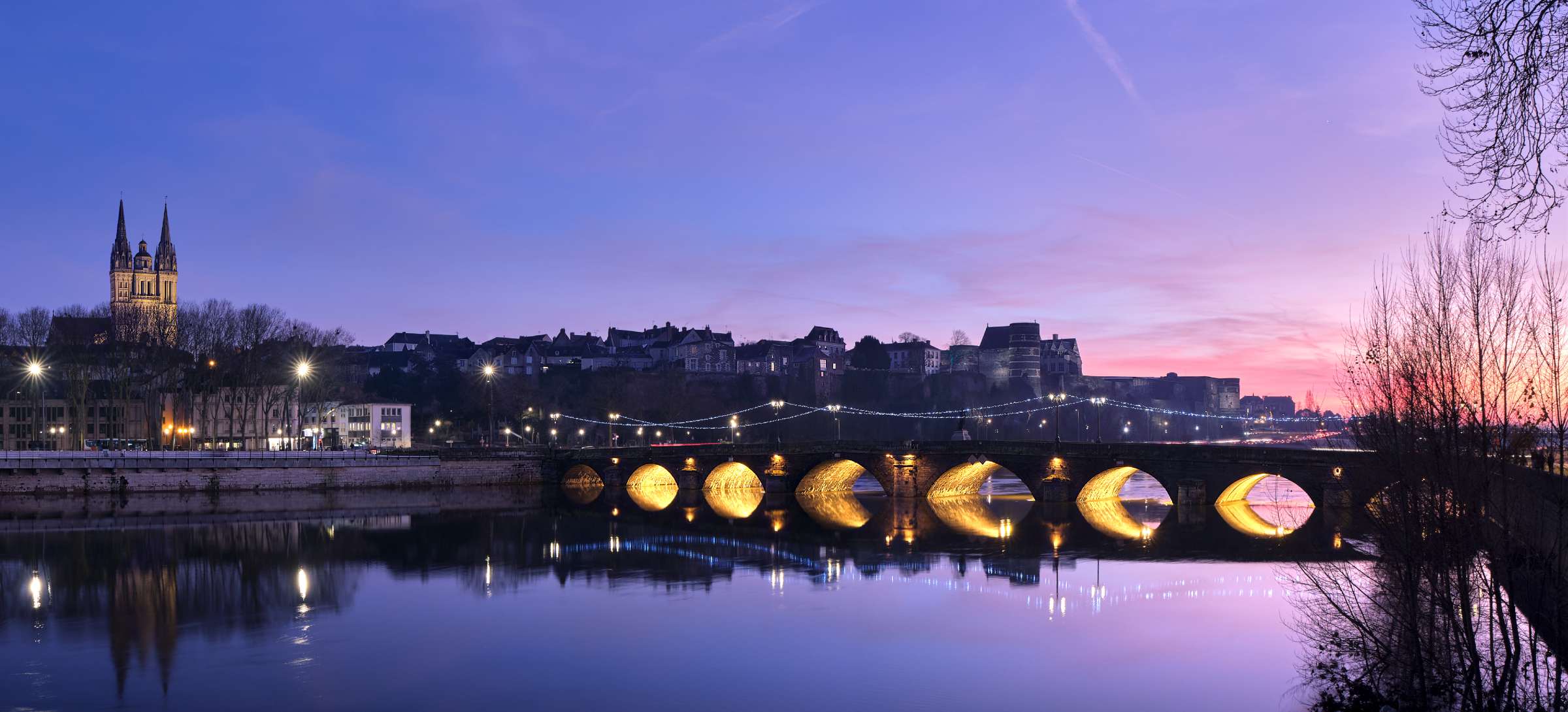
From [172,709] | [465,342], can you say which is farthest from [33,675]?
[465,342]

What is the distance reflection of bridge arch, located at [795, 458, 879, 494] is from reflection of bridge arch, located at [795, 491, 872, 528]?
47cm

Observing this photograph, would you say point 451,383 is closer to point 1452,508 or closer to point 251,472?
point 251,472

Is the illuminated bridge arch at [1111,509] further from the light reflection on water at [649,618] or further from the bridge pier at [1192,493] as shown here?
the bridge pier at [1192,493]

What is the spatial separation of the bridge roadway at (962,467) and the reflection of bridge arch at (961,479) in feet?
0.31

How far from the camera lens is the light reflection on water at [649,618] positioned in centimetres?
2503

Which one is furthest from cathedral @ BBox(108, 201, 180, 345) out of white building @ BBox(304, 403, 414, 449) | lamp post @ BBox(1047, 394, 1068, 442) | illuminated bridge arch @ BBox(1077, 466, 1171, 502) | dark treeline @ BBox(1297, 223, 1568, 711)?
dark treeline @ BBox(1297, 223, 1568, 711)

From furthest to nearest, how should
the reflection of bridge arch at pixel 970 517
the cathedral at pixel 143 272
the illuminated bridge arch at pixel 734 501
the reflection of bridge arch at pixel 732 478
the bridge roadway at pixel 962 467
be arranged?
the cathedral at pixel 143 272 → the reflection of bridge arch at pixel 732 478 → the illuminated bridge arch at pixel 734 501 → the bridge roadway at pixel 962 467 → the reflection of bridge arch at pixel 970 517

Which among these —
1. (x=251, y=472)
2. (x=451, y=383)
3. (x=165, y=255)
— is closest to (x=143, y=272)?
(x=165, y=255)

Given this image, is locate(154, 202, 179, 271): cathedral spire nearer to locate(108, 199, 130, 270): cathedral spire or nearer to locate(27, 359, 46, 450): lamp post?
locate(108, 199, 130, 270): cathedral spire

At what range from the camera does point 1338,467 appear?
176 feet

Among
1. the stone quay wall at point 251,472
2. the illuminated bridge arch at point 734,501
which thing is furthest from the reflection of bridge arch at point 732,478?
the stone quay wall at point 251,472

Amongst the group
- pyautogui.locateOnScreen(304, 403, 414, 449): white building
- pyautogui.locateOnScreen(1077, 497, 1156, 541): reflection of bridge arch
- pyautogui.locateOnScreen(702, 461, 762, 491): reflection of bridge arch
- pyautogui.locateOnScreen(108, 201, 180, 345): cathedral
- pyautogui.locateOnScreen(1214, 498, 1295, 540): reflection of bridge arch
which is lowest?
pyautogui.locateOnScreen(1077, 497, 1156, 541): reflection of bridge arch

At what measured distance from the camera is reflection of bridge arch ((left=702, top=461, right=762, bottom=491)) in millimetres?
87625

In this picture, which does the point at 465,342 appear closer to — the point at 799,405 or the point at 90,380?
the point at 799,405
